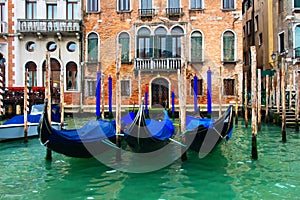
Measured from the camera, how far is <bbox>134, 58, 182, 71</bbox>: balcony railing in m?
11.3

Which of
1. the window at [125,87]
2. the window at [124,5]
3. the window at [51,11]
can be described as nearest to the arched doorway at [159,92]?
the window at [125,87]

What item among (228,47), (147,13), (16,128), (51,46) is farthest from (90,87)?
(16,128)

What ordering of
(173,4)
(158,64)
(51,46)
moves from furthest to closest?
1. (51,46)
2. (173,4)
3. (158,64)

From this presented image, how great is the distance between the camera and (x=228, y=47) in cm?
1137

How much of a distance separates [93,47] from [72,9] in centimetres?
154

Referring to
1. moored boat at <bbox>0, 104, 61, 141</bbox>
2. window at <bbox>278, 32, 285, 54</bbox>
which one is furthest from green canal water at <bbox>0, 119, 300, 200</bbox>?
window at <bbox>278, 32, 285, 54</bbox>

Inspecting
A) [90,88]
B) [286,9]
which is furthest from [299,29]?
[90,88]

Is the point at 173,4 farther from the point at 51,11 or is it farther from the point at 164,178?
the point at 164,178

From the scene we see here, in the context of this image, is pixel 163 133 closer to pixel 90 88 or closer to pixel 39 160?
pixel 39 160

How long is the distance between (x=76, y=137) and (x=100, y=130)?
0.43 m

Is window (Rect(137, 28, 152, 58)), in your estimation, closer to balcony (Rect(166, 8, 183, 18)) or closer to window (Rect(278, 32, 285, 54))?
balcony (Rect(166, 8, 183, 18))

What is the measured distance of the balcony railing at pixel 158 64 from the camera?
1127 cm

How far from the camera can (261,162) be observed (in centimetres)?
441

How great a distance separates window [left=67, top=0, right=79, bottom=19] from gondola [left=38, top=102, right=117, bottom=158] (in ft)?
26.6
